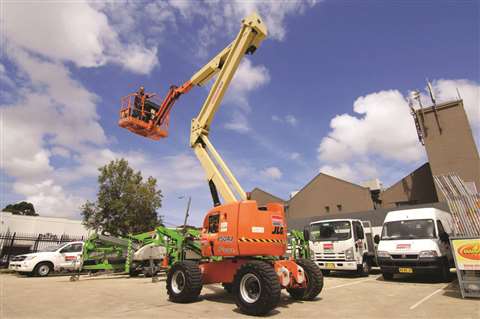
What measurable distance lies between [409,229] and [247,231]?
7440 millimetres

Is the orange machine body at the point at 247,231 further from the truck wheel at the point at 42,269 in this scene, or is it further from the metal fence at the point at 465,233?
the truck wheel at the point at 42,269

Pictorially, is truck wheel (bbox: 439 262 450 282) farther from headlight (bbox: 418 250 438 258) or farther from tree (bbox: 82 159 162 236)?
tree (bbox: 82 159 162 236)

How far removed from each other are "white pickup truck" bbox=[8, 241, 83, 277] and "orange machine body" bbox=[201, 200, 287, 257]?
1068 cm

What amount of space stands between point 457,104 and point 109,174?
1171 inches

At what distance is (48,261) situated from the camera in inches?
589

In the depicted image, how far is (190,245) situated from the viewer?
1230 centimetres

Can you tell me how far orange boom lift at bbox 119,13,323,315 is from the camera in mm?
6281

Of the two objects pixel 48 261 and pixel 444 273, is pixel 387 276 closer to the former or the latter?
pixel 444 273

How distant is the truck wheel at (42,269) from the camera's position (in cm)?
1462

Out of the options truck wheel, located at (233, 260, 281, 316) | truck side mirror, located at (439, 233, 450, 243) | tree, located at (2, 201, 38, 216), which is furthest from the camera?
tree, located at (2, 201, 38, 216)

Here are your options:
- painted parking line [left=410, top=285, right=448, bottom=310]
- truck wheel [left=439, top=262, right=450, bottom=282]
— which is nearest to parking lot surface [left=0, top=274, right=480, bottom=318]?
painted parking line [left=410, top=285, right=448, bottom=310]

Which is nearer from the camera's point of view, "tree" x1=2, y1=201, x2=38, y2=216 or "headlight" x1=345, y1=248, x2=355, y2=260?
"headlight" x1=345, y1=248, x2=355, y2=260

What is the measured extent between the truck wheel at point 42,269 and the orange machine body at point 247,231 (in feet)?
38.0

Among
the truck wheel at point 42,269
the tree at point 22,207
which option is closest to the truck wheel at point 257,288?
the truck wheel at point 42,269
